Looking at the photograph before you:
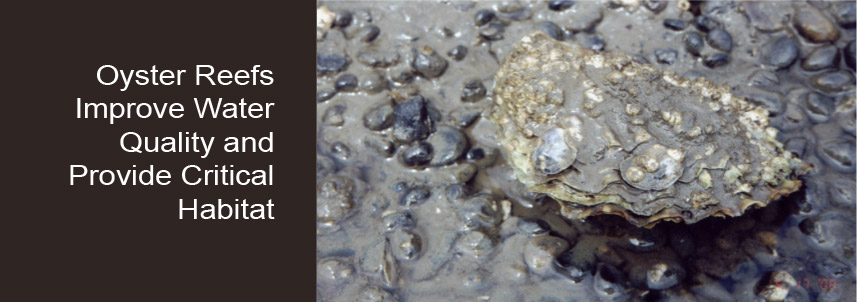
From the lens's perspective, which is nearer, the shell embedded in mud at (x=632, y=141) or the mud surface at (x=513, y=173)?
the shell embedded in mud at (x=632, y=141)

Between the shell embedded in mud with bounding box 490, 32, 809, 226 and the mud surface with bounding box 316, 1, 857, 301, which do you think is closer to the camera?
the shell embedded in mud with bounding box 490, 32, 809, 226

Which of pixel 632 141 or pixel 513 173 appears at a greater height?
pixel 632 141

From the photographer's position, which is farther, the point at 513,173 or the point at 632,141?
the point at 513,173

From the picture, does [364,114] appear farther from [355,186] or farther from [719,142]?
[719,142]
